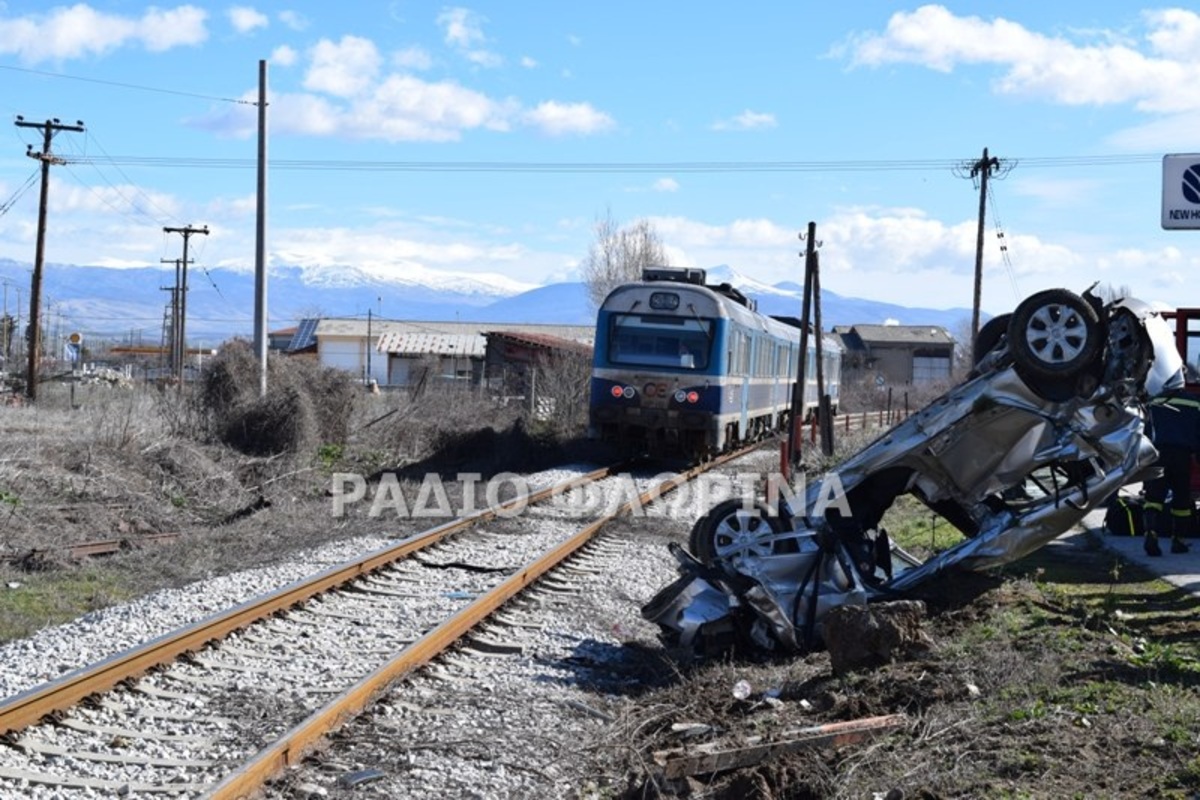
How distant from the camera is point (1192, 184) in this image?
12.3m

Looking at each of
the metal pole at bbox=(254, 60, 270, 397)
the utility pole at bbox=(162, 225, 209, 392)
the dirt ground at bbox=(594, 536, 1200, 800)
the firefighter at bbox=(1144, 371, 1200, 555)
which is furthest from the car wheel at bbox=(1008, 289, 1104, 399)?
the utility pole at bbox=(162, 225, 209, 392)

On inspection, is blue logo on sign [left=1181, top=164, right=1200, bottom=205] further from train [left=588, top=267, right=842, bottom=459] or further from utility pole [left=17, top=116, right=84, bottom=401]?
utility pole [left=17, top=116, right=84, bottom=401]

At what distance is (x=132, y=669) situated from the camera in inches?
271

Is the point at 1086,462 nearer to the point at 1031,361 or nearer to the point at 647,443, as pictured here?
the point at 1031,361

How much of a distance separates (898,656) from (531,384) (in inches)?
918

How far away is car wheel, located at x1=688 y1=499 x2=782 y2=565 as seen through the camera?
8.67 meters

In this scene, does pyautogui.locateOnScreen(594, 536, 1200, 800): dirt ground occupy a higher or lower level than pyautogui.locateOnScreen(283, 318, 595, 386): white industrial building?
lower

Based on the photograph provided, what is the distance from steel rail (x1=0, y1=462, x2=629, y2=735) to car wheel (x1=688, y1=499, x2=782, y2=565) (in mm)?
2855

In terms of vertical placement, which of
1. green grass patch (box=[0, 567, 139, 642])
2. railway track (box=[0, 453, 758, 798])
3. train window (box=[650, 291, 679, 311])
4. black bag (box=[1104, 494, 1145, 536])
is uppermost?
train window (box=[650, 291, 679, 311])

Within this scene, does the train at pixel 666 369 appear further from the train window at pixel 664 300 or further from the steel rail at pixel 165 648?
the steel rail at pixel 165 648

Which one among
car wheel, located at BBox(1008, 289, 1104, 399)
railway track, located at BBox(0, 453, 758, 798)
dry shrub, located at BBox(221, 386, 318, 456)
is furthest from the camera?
dry shrub, located at BBox(221, 386, 318, 456)

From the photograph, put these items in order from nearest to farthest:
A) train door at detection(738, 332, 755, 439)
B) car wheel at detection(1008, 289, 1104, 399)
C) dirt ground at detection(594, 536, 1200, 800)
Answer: dirt ground at detection(594, 536, 1200, 800), car wheel at detection(1008, 289, 1104, 399), train door at detection(738, 332, 755, 439)

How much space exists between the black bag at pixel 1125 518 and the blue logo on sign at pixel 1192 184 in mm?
3195

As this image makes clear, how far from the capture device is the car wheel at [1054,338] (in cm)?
795
